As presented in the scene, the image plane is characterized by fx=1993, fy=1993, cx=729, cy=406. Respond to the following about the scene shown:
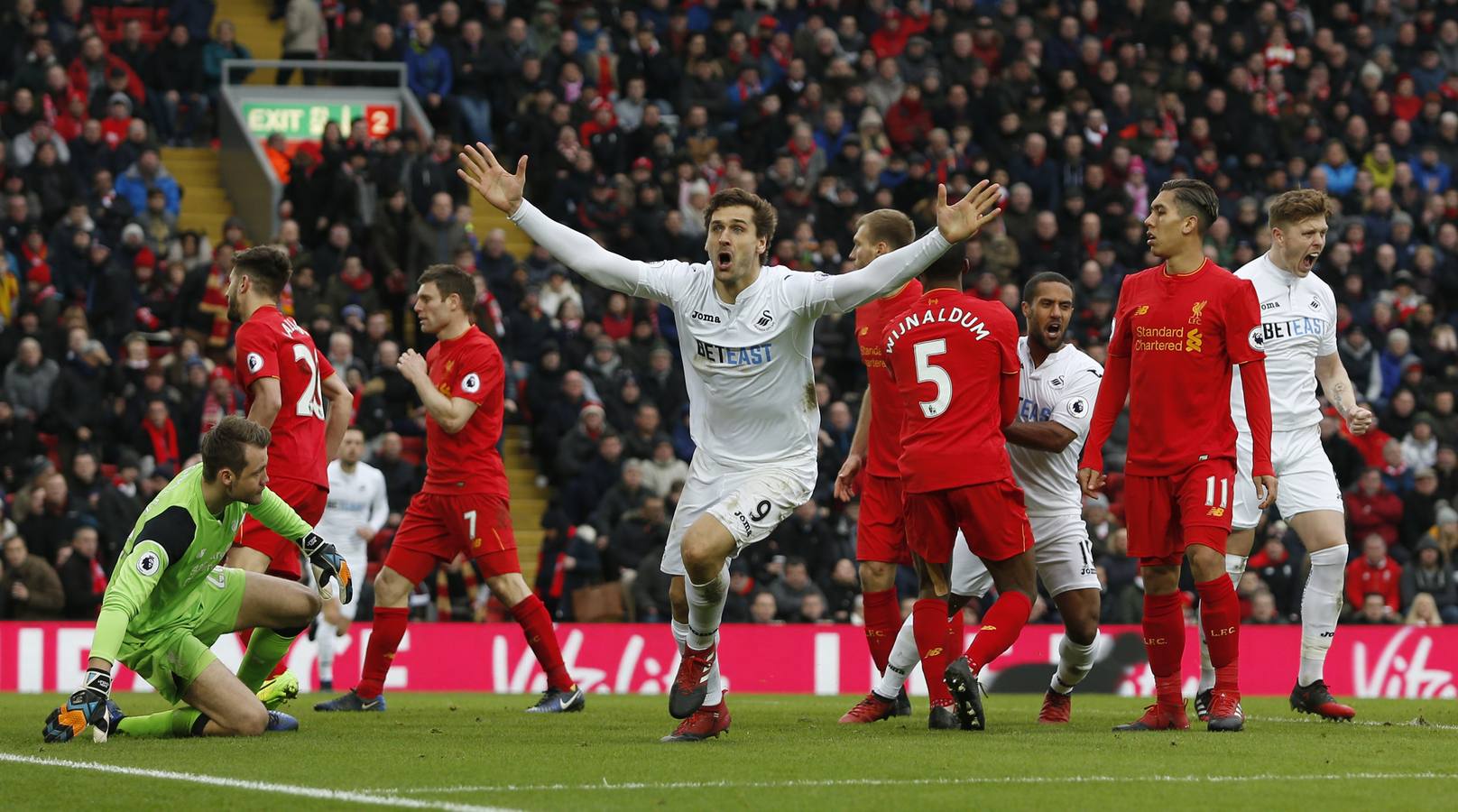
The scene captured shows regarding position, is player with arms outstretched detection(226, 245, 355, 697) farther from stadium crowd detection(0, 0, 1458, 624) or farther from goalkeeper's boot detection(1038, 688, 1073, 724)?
stadium crowd detection(0, 0, 1458, 624)

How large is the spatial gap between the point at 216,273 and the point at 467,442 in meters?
10.0

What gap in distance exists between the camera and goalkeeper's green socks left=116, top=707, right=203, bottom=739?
9375 mm

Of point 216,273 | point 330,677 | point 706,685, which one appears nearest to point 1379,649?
point 330,677

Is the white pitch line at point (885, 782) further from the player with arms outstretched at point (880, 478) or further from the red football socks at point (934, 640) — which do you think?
the player with arms outstretched at point (880, 478)

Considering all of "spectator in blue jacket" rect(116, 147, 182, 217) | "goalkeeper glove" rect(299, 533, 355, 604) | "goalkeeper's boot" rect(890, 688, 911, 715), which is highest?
"spectator in blue jacket" rect(116, 147, 182, 217)

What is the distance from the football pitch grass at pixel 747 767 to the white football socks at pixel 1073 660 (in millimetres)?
372

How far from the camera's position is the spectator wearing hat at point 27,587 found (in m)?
17.7

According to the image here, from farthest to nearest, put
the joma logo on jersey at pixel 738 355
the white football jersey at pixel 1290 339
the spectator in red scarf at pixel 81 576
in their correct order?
1. the spectator in red scarf at pixel 81 576
2. the white football jersey at pixel 1290 339
3. the joma logo on jersey at pixel 738 355

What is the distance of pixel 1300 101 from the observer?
27.8 m

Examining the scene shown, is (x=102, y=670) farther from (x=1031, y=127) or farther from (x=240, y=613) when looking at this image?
(x=1031, y=127)

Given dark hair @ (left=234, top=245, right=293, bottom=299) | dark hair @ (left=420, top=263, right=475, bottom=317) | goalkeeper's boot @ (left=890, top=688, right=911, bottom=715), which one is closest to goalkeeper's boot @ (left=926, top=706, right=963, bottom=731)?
goalkeeper's boot @ (left=890, top=688, right=911, bottom=715)

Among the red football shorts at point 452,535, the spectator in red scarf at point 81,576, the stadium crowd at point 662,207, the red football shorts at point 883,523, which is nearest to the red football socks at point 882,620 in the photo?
the red football shorts at point 883,523

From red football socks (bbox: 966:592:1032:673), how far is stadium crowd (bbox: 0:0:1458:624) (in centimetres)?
897

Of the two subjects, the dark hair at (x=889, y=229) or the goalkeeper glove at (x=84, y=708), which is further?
the dark hair at (x=889, y=229)
